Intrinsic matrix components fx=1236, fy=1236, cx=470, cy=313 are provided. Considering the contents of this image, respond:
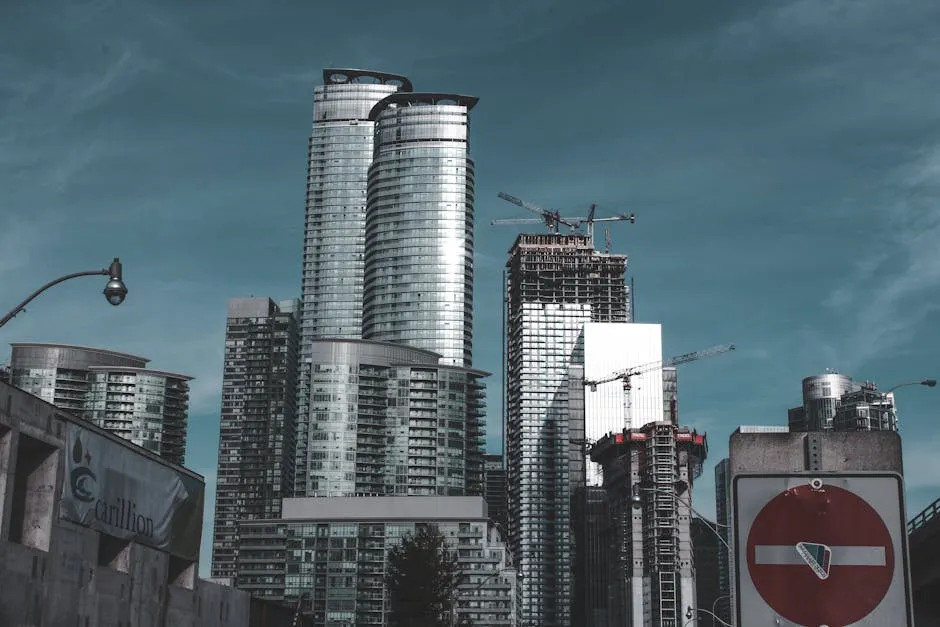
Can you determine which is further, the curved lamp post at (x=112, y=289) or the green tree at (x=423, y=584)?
the green tree at (x=423, y=584)

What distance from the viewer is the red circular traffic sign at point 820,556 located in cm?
682

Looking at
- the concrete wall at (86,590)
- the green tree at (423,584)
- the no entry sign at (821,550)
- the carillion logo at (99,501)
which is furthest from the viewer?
the green tree at (423,584)

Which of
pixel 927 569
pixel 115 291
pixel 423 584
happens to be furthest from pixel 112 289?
pixel 423 584

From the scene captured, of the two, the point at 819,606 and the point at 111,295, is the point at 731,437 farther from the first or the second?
the point at 111,295

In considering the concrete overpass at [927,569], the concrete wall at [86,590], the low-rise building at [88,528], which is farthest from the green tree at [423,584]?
the concrete overpass at [927,569]

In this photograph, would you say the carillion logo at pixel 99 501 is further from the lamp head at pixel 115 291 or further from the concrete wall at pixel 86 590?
the lamp head at pixel 115 291

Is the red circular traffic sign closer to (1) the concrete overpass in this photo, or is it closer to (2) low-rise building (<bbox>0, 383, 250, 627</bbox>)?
(1) the concrete overpass

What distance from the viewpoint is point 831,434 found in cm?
826

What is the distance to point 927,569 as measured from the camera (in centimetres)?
3497

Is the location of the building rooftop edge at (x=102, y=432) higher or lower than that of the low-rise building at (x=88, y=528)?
higher

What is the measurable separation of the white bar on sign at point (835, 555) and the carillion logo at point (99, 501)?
50592 mm

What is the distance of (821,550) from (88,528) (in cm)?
5256

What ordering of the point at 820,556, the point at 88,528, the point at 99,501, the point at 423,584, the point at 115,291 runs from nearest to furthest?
the point at 820,556, the point at 115,291, the point at 88,528, the point at 99,501, the point at 423,584

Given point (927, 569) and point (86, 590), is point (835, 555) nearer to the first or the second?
point (927, 569)
